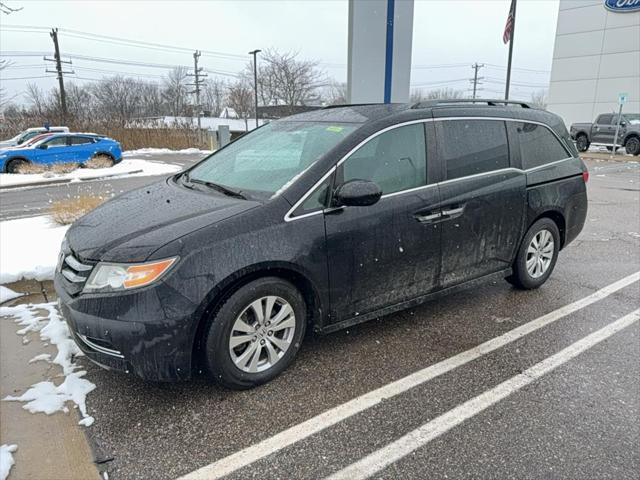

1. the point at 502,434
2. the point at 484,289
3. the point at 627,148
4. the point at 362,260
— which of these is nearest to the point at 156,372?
the point at 362,260

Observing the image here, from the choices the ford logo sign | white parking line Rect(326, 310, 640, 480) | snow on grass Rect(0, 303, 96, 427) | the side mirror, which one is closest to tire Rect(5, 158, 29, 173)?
snow on grass Rect(0, 303, 96, 427)

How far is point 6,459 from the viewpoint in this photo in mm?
2297

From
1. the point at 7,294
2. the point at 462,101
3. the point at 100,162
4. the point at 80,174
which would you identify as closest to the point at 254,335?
the point at 462,101

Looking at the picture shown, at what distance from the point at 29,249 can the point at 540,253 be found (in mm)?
5698

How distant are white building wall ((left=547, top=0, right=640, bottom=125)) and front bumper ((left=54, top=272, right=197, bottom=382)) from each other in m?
33.0

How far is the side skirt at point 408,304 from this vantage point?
125 inches

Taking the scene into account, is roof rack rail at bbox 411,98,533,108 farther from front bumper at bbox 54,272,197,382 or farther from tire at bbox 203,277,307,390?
front bumper at bbox 54,272,197,382

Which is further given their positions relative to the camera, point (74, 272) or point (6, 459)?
point (74, 272)

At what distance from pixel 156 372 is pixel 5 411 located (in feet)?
3.26

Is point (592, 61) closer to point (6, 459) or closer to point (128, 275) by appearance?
point (128, 275)

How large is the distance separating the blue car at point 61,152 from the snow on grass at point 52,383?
1666cm

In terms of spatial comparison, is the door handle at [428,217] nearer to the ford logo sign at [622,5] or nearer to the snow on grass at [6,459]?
the snow on grass at [6,459]

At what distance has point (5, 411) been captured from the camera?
269 cm

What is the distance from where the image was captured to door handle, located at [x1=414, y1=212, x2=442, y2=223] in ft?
11.0
